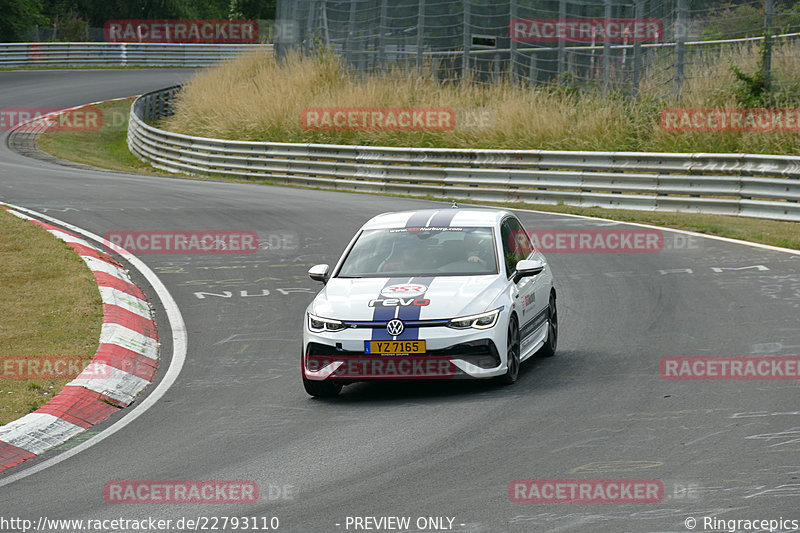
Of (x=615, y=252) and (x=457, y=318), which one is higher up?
(x=457, y=318)

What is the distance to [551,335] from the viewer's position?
432 inches

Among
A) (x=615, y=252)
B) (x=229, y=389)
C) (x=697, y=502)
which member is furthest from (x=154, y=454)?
(x=615, y=252)

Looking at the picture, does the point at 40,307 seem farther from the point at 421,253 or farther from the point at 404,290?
the point at 404,290

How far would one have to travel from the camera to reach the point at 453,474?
6.99 metres

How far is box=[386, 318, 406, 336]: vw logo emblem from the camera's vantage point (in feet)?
30.0

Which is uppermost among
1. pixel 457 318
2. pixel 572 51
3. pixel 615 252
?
pixel 572 51

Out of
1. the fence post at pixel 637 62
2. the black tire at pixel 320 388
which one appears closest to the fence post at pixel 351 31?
the fence post at pixel 637 62

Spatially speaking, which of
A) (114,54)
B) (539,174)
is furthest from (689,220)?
(114,54)

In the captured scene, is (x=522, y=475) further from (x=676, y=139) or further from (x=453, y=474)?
(x=676, y=139)

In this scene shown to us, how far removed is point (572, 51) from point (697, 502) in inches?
949

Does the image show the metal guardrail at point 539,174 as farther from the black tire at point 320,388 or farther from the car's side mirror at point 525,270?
the black tire at point 320,388

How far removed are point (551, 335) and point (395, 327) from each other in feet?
7.79

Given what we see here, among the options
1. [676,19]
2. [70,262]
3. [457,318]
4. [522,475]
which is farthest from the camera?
[676,19]

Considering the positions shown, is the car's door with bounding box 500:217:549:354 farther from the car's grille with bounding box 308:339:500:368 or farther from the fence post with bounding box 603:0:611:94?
the fence post with bounding box 603:0:611:94
